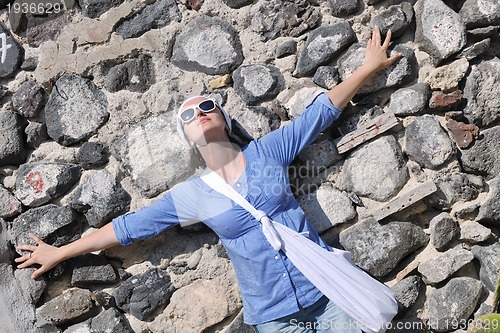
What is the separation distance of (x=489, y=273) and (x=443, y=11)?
94 centimetres

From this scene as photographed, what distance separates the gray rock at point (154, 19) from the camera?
2.75m

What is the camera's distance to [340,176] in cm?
258

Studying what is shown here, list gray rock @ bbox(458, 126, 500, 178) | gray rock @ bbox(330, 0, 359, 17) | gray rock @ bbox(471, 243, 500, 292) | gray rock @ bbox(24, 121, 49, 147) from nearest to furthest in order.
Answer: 1. gray rock @ bbox(471, 243, 500, 292)
2. gray rock @ bbox(458, 126, 500, 178)
3. gray rock @ bbox(330, 0, 359, 17)
4. gray rock @ bbox(24, 121, 49, 147)

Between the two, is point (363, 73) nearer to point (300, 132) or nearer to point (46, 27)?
point (300, 132)

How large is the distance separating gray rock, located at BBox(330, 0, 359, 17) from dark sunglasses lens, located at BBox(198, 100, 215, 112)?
612 millimetres

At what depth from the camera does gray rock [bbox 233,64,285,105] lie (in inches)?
103

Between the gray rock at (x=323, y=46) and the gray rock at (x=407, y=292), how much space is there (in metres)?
0.83

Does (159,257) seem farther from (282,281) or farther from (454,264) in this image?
(454,264)

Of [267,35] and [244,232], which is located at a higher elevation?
[267,35]

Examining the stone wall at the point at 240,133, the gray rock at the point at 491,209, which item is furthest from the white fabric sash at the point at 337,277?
the gray rock at the point at 491,209

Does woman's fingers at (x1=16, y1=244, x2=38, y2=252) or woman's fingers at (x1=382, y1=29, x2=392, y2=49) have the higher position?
woman's fingers at (x1=382, y1=29, x2=392, y2=49)

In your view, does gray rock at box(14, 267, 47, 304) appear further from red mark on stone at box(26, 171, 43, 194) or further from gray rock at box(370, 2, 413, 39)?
gray rock at box(370, 2, 413, 39)

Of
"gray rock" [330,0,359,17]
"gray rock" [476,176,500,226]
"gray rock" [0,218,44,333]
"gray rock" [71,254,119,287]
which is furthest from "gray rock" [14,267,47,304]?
"gray rock" [476,176,500,226]

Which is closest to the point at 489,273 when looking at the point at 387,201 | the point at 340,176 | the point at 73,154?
the point at 387,201
